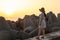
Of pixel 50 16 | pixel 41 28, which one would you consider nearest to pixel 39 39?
pixel 41 28

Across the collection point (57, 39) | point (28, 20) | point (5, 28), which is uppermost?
point (28, 20)

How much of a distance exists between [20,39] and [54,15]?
21450mm

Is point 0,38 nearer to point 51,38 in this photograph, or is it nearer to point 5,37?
point 5,37

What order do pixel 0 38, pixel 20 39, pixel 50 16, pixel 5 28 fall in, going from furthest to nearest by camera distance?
1. pixel 50 16
2. pixel 20 39
3. pixel 5 28
4. pixel 0 38

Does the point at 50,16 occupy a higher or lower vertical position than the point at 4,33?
higher

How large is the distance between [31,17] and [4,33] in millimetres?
23498

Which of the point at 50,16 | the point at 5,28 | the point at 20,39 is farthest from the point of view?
the point at 50,16

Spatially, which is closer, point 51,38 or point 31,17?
point 51,38

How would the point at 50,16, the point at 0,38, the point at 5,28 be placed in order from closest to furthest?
the point at 0,38
the point at 5,28
the point at 50,16

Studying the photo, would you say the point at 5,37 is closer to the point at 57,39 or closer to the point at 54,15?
the point at 57,39

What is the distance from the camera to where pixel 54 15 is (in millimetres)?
35312

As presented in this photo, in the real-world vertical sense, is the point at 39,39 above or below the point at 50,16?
below

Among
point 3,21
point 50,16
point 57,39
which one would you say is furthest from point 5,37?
point 50,16

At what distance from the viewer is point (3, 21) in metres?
13.3
